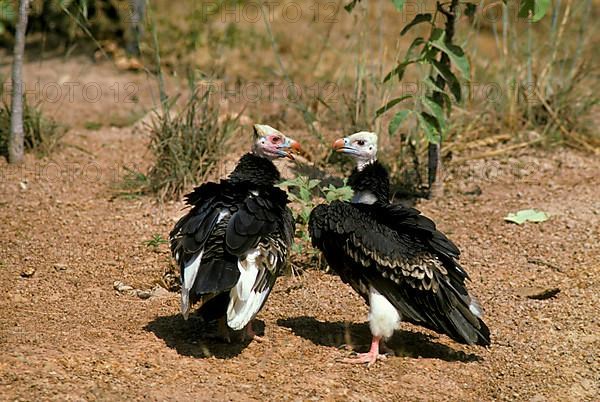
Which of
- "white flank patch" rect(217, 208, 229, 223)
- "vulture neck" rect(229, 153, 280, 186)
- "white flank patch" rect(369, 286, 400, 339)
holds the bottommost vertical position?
"white flank patch" rect(369, 286, 400, 339)

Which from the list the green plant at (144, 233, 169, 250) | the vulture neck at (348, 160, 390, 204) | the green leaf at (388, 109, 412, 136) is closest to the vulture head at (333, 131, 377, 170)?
the vulture neck at (348, 160, 390, 204)

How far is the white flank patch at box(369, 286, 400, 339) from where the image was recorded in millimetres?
5117

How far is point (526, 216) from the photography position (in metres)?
7.34

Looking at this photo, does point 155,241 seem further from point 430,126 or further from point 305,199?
point 430,126

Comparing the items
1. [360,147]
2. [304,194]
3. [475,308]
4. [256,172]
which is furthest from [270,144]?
[475,308]

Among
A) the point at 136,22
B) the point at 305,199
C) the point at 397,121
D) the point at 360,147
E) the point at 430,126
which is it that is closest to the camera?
the point at 360,147

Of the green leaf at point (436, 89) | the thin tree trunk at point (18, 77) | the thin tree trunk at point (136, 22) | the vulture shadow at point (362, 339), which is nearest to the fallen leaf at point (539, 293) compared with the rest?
the vulture shadow at point (362, 339)

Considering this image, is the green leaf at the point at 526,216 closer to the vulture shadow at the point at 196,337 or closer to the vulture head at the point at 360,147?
the vulture head at the point at 360,147

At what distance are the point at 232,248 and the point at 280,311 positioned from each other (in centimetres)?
110

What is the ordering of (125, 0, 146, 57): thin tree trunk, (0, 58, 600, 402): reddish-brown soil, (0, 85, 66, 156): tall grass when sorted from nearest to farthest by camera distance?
(0, 58, 600, 402): reddish-brown soil, (0, 85, 66, 156): tall grass, (125, 0, 146, 57): thin tree trunk

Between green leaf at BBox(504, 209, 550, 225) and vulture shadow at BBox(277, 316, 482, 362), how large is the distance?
6.67 ft

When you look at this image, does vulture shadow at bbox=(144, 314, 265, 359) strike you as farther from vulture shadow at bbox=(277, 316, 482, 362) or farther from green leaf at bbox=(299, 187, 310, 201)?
green leaf at bbox=(299, 187, 310, 201)

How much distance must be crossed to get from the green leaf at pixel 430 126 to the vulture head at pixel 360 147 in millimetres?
1182

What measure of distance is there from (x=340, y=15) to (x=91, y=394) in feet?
30.3
